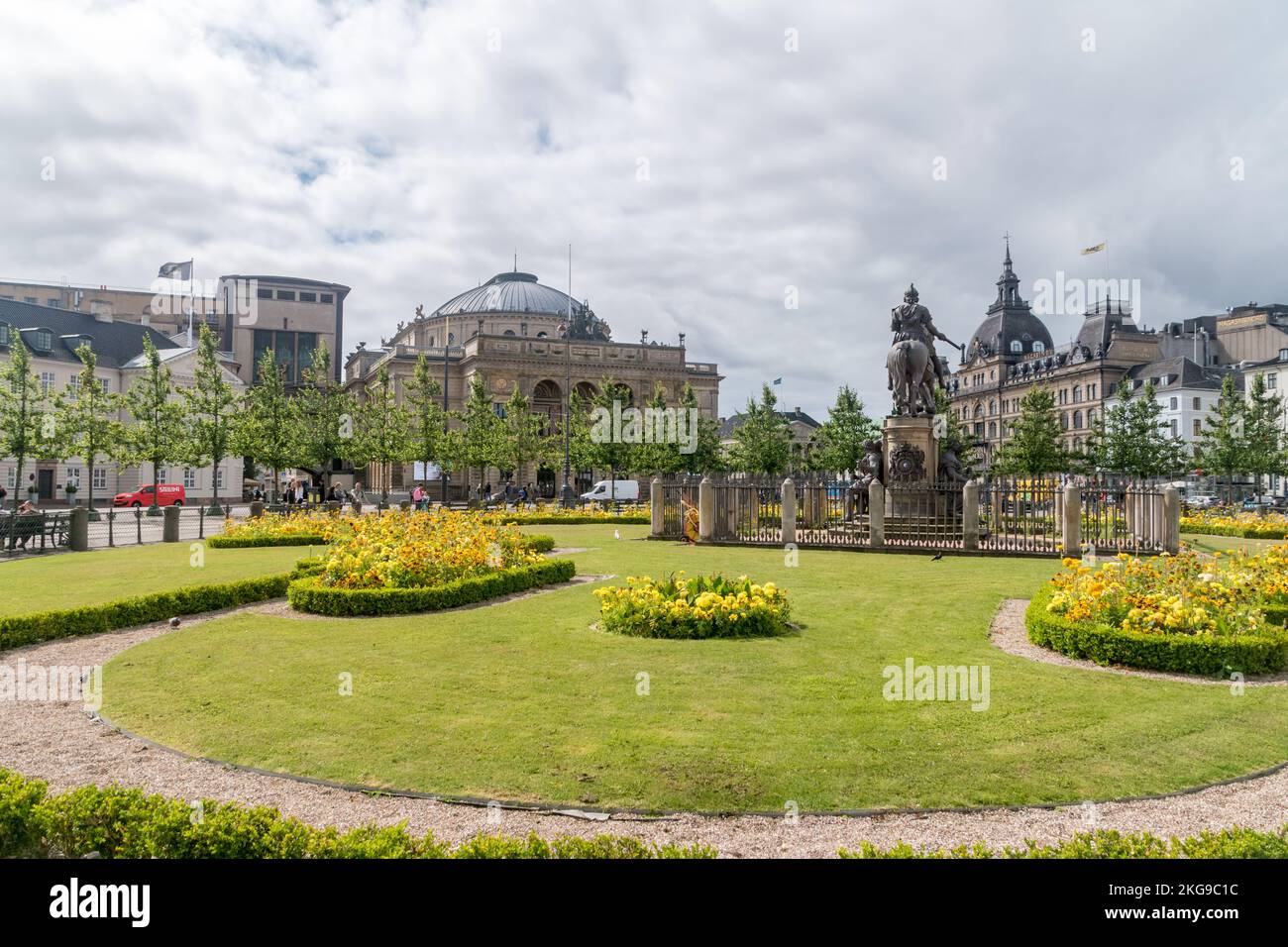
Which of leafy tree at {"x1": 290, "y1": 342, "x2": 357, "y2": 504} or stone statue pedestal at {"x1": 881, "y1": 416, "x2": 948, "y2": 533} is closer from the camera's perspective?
stone statue pedestal at {"x1": 881, "y1": 416, "x2": 948, "y2": 533}

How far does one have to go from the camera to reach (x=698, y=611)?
1147cm

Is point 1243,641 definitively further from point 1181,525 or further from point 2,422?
point 2,422

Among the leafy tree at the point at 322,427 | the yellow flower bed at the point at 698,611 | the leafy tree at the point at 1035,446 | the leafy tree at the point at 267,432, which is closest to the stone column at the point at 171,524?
the leafy tree at the point at 267,432

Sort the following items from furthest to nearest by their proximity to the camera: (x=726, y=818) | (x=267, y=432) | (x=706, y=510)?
(x=267, y=432) → (x=706, y=510) → (x=726, y=818)

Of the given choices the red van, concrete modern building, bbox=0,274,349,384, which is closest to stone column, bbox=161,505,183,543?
the red van

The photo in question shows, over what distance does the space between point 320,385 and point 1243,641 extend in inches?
2401

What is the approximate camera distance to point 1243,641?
9602 millimetres

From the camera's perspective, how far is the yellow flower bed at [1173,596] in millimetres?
10227

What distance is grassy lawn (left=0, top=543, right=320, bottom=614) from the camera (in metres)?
14.7

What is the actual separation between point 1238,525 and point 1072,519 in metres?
15.7

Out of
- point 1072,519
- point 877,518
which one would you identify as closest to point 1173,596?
point 1072,519

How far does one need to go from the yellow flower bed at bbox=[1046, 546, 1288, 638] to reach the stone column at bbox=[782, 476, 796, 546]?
1265cm

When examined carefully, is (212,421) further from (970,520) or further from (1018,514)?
(1018,514)

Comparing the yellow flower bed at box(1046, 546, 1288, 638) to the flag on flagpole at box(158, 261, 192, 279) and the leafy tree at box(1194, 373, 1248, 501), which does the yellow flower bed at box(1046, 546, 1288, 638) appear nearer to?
the leafy tree at box(1194, 373, 1248, 501)
